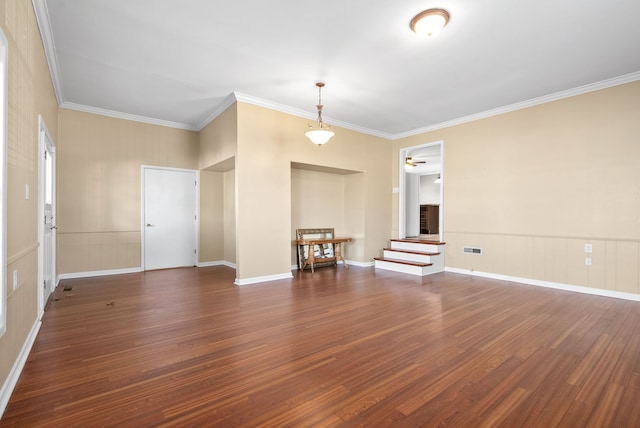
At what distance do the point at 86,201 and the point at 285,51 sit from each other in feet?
14.4

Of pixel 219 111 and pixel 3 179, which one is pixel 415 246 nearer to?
pixel 219 111

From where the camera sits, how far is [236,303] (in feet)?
12.4

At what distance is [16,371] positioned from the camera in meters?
2.05

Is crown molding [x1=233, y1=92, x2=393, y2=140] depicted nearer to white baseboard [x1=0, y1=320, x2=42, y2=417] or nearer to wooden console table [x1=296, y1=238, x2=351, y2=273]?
wooden console table [x1=296, y1=238, x2=351, y2=273]

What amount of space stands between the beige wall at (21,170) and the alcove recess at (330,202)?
388cm

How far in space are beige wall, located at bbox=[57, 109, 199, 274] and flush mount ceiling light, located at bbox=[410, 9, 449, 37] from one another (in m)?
5.06

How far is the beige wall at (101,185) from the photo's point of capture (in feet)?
16.9

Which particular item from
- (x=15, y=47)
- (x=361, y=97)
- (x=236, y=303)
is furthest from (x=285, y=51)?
(x=236, y=303)

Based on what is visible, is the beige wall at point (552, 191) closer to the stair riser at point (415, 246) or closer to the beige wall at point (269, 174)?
the stair riser at point (415, 246)

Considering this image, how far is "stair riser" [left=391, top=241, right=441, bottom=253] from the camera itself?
19.6 ft

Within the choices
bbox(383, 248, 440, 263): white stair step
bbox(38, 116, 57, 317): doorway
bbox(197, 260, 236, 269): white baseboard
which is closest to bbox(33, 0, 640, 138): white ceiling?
bbox(38, 116, 57, 317): doorway

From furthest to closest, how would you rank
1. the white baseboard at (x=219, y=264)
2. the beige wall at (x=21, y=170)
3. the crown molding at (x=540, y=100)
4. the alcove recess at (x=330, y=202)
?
the white baseboard at (x=219, y=264) < the alcove recess at (x=330, y=202) < the crown molding at (x=540, y=100) < the beige wall at (x=21, y=170)

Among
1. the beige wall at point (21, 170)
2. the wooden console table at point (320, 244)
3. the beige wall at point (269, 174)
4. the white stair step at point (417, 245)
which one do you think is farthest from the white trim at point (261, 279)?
the white stair step at point (417, 245)

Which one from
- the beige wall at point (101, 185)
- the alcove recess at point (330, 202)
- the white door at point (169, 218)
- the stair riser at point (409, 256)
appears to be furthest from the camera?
the alcove recess at point (330, 202)
